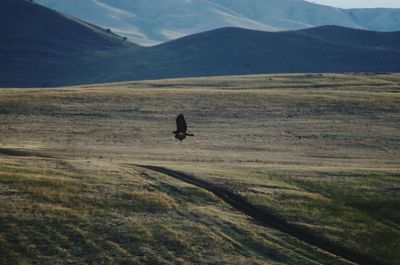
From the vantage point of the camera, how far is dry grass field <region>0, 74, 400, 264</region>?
36844mm

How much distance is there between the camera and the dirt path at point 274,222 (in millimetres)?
38375

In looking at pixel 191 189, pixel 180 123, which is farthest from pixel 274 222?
pixel 180 123

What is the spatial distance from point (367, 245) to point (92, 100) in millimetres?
71878

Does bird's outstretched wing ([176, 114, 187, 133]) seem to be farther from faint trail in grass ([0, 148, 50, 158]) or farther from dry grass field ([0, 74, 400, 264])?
faint trail in grass ([0, 148, 50, 158])

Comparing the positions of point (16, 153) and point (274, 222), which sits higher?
point (16, 153)

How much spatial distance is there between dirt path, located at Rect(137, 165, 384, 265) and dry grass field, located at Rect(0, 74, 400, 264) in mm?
429

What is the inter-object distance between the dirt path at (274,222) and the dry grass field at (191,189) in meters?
0.43

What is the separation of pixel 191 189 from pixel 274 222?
7.28 metres

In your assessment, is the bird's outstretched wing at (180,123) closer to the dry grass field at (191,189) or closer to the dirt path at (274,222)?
the dry grass field at (191,189)

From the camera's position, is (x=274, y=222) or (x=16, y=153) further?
(x=16, y=153)

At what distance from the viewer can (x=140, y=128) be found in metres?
83.6

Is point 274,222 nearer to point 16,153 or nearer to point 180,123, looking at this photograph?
point 180,123

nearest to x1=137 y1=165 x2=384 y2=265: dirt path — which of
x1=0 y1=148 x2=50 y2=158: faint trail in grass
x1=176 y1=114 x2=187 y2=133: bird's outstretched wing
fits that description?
x1=176 y1=114 x2=187 y2=133: bird's outstretched wing

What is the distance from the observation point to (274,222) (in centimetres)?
4156
